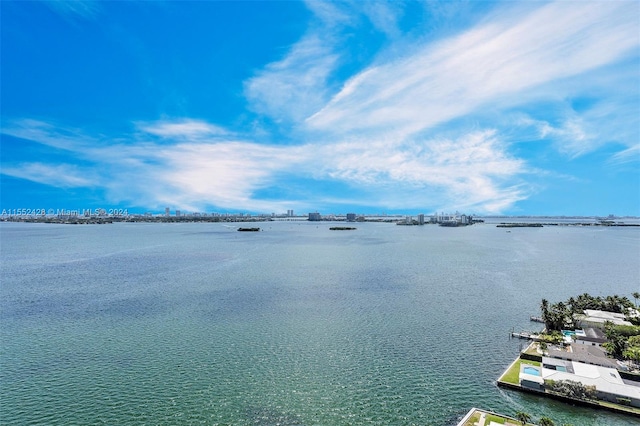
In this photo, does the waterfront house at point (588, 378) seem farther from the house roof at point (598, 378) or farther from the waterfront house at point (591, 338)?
the waterfront house at point (591, 338)

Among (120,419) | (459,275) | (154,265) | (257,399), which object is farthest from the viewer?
(154,265)

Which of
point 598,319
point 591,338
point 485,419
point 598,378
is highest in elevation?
point 598,319

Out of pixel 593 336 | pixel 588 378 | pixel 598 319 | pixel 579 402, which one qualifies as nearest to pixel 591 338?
pixel 593 336

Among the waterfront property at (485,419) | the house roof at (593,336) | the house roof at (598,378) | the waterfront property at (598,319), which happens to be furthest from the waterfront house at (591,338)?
the waterfront property at (485,419)

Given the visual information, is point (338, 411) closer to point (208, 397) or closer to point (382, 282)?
point (208, 397)

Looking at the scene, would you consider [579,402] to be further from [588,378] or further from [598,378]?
[598,378]

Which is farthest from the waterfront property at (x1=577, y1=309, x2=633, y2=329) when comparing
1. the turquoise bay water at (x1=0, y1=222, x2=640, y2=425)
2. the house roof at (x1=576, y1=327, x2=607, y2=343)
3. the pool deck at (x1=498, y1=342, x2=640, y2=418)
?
the pool deck at (x1=498, y1=342, x2=640, y2=418)

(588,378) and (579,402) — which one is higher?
(588,378)

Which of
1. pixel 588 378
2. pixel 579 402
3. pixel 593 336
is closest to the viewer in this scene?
pixel 579 402

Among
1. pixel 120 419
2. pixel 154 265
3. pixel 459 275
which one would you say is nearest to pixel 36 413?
pixel 120 419
